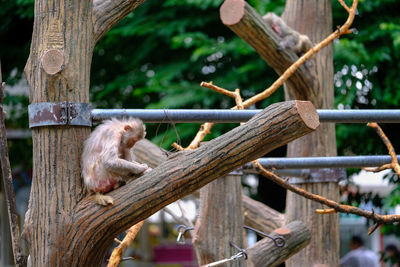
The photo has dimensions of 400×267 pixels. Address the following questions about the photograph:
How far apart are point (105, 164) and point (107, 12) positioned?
0.66 metres

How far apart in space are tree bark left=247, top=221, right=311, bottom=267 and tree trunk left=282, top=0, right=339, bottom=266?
Result: 1.21ft

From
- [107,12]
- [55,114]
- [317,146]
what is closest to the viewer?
[55,114]

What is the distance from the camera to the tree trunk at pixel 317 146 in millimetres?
4195

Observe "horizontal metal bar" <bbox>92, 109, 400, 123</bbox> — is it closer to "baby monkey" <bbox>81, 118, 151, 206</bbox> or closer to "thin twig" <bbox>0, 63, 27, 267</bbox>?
"baby monkey" <bbox>81, 118, 151, 206</bbox>

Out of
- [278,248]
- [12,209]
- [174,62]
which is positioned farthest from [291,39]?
[174,62]

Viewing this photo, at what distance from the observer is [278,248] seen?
368 centimetres

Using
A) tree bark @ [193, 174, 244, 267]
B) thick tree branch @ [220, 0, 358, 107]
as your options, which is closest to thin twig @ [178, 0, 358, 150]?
thick tree branch @ [220, 0, 358, 107]

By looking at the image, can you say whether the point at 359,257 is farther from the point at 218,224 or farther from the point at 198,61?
the point at 218,224

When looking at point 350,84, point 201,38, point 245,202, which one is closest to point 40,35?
point 245,202

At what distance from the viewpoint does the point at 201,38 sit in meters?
6.54

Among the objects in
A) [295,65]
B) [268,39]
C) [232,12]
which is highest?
[232,12]

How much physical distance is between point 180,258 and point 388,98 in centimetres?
767

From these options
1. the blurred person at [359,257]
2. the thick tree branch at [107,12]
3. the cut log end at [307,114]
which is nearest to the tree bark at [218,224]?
the thick tree branch at [107,12]

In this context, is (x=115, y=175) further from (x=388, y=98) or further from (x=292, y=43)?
(x=388, y=98)
